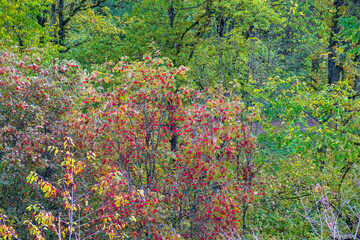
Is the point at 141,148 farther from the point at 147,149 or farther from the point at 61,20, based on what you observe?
the point at 61,20

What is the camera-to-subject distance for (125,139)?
22.2 feet

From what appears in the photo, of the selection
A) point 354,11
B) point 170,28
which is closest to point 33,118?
point 354,11

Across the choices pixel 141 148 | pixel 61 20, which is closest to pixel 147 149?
pixel 141 148

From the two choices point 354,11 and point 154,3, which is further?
point 154,3

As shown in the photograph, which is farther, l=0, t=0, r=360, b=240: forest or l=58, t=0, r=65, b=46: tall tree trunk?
l=58, t=0, r=65, b=46: tall tree trunk

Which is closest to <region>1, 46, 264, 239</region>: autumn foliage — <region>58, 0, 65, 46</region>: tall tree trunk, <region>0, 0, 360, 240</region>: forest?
<region>0, 0, 360, 240</region>: forest

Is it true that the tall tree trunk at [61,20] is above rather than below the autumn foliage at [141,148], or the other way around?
above

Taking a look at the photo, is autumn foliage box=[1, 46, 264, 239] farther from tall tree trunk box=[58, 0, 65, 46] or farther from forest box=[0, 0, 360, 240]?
tall tree trunk box=[58, 0, 65, 46]

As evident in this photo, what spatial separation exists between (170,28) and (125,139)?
9833 millimetres

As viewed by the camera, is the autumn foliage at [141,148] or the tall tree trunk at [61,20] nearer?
the autumn foliage at [141,148]

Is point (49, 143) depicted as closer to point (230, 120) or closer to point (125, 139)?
point (125, 139)

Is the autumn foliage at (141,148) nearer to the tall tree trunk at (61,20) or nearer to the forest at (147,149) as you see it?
the forest at (147,149)

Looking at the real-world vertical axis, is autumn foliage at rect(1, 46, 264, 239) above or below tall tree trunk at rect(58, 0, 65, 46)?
below

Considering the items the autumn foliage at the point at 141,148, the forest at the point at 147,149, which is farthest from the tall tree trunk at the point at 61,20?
the autumn foliage at the point at 141,148
